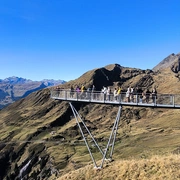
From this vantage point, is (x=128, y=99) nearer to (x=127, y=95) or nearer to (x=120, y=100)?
(x=127, y=95)

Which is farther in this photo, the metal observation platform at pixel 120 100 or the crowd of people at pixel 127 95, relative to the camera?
the crowd of people at pixel 127 95

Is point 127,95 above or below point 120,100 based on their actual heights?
above

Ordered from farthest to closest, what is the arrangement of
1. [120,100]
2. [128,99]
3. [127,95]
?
1. [120,100]
2. [128,99]
3. [127,95]

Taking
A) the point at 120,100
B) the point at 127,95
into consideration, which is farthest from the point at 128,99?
the point at 120,100

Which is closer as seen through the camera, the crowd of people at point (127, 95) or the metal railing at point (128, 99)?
the metal railing at point (128, 99)

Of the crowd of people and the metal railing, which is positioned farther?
the crowd of people

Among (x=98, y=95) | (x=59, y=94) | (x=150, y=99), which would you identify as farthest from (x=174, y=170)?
(x=59, y=94)

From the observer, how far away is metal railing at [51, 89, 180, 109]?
114ft

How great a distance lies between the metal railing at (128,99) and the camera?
34.6m

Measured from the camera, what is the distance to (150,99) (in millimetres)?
35375

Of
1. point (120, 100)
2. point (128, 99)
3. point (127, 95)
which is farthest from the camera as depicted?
point (120, 100)

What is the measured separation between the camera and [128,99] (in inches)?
1437

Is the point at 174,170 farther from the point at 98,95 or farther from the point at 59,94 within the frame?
the point at 59,94

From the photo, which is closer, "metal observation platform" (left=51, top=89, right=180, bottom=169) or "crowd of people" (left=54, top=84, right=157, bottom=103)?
"metal observation platform" (left=51, top=89, right=180, bottom=169)
